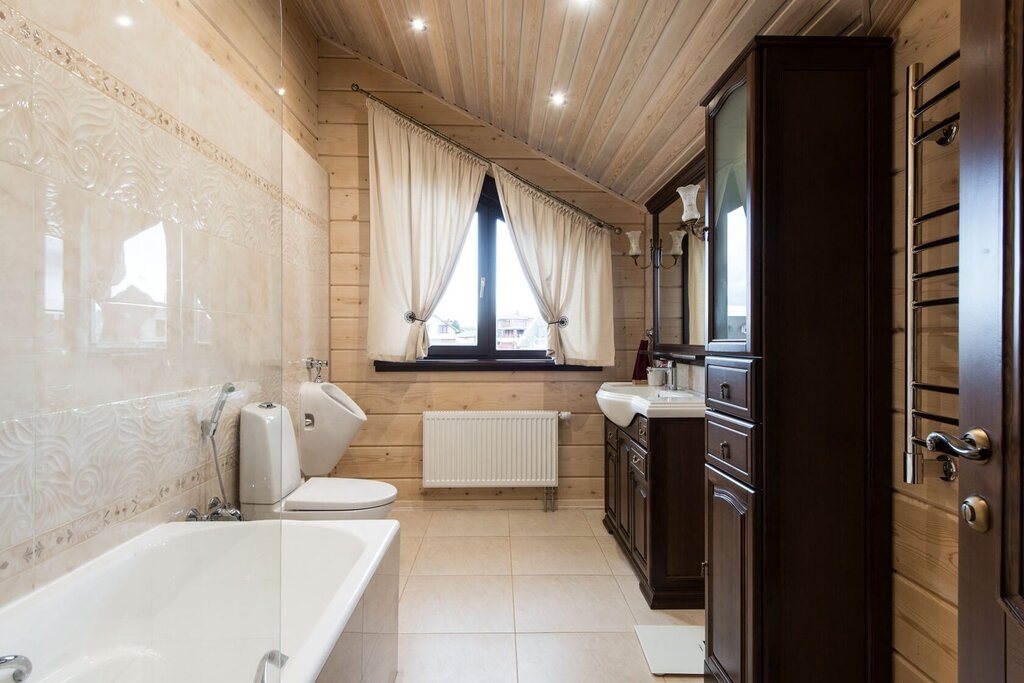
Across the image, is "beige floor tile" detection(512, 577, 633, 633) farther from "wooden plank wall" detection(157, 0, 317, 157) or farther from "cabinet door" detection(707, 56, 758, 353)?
"wooden plank wall" detection(157, 0, 317, 157)

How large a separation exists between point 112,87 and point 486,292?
2401mm

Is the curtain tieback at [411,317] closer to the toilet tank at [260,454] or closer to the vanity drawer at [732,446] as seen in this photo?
the toilet tank at [260,454]

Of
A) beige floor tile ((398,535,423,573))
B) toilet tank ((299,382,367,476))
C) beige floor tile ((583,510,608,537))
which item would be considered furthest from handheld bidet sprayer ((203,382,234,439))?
beige floor tile ((583,510,608,537))

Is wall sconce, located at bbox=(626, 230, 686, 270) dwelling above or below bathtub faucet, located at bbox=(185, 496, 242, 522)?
above

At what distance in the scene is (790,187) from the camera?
1.26m

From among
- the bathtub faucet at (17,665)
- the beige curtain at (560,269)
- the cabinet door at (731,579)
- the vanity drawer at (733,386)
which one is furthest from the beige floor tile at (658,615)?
the bathtub faucet at (17,665)

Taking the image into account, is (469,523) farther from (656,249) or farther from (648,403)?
(656,249)

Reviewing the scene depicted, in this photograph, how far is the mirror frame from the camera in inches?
97.1

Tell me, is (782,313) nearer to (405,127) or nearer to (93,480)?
(93,480)

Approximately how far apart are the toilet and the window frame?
0.86 meters

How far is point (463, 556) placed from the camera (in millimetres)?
2658

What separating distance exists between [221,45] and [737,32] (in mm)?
1526

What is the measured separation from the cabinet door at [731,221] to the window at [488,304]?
1.84 m

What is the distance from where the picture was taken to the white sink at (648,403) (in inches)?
84.7
